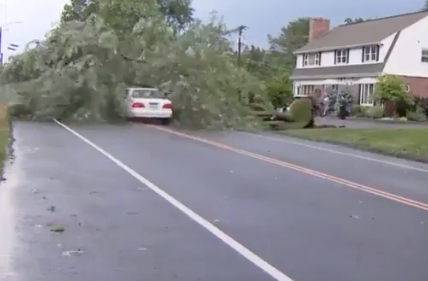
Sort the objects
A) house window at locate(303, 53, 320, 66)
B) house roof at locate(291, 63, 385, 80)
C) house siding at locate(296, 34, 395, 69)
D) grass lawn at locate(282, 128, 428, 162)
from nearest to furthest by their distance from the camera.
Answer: grass lawn at locate(282, 128, 428, 162)
house siding at locate(296, 34, 395, 69)
house roof at locate(291, 63, 385, 80)
house window at locate(303, 53, 320, 66)

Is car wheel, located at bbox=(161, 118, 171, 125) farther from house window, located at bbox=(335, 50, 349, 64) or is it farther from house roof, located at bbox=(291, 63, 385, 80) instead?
house window, located at bbox=(335, 50, 349, 64)

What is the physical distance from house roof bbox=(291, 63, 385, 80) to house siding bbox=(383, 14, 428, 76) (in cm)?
96

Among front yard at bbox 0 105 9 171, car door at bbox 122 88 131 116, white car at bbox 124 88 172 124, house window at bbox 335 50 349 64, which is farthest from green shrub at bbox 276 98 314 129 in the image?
house window at bbox 335 50 349 64

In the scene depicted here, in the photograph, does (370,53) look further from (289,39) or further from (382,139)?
(289,39)

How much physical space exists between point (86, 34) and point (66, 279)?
2669 cm

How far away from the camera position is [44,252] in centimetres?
772

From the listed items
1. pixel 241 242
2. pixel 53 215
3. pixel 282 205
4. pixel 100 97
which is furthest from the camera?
pixel 100 97

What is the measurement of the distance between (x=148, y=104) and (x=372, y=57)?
27624 mm

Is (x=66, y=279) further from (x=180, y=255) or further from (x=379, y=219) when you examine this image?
(x=379, y=219)

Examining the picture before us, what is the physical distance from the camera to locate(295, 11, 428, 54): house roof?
5569 cm

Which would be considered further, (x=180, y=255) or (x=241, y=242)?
(x=241, y=242)

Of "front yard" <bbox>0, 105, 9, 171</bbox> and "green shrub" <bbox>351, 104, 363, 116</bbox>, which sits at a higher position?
"front yard" <bbox>0, 105, 9, 171</bbox>

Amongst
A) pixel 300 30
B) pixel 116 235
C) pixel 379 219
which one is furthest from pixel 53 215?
pixel 300 30

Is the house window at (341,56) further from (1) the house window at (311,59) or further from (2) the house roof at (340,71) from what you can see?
(1) the house window at (311,59)
